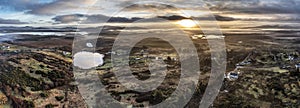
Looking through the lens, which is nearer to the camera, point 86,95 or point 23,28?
point 86,95

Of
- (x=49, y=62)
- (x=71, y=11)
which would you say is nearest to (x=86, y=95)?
(x=49, y=62)

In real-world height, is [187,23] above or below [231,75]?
above

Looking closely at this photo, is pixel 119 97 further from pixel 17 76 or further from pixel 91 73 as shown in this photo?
pixel 17 76

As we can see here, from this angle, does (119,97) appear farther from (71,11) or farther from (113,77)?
(71,11)

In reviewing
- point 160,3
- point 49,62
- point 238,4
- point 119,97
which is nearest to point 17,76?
point 49,62

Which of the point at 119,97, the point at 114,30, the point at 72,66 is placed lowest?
the point at 119,97

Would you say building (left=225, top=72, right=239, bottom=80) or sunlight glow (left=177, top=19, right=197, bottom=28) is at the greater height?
sunlight glow (left=177, top=19, right=197, bottom=28)

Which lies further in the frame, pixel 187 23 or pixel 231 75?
pixel 187 23

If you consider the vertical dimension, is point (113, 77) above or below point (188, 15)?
below

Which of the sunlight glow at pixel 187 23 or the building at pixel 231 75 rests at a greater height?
the sunlight glow at pixel 187 23
